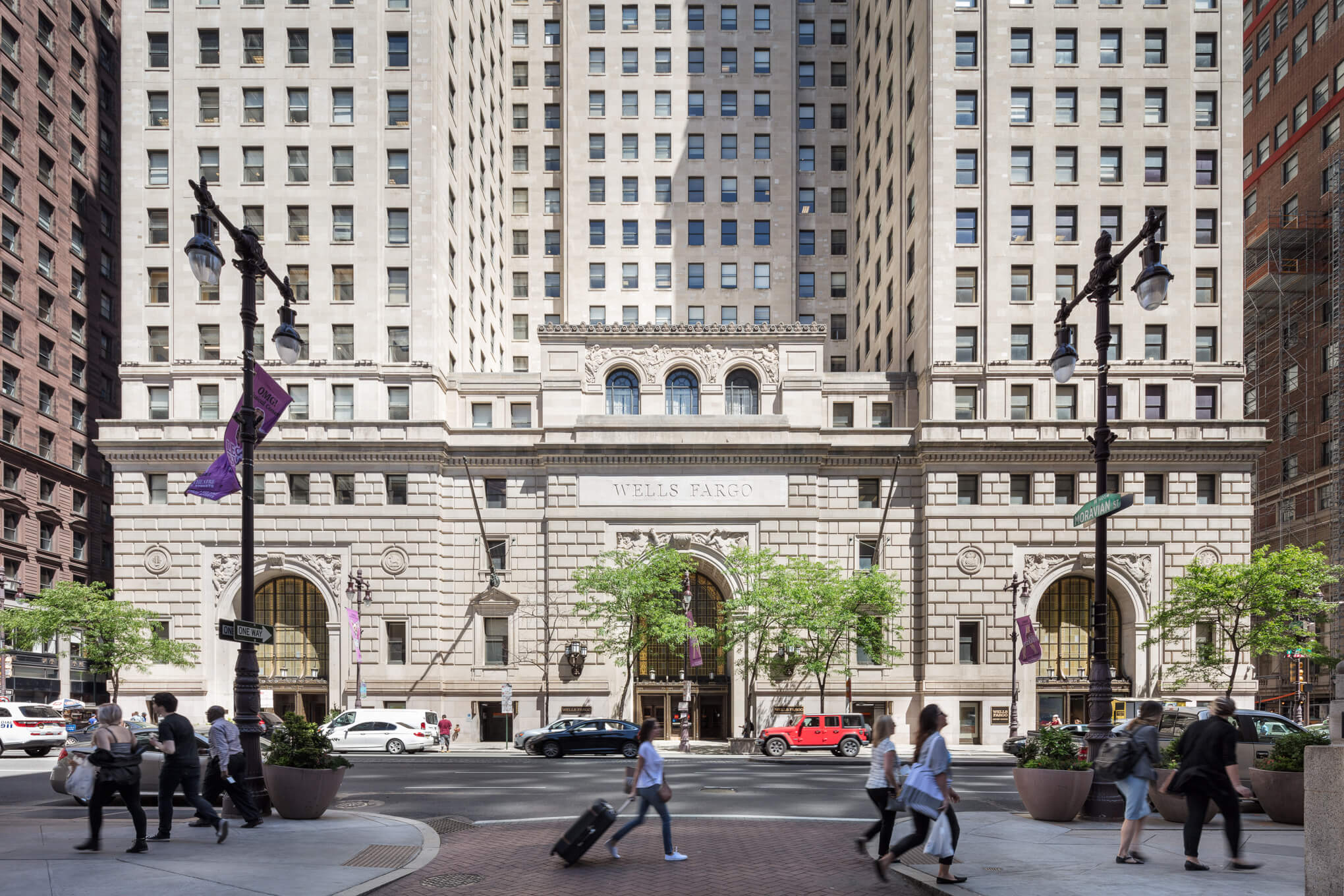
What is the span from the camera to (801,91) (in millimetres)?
67875

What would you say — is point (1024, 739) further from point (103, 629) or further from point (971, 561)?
point (103, 629)

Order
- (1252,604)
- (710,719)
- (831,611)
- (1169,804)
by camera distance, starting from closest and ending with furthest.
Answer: (1169,804)
(1252,604)
(831,611)
(710,719)

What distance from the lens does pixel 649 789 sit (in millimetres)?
13086

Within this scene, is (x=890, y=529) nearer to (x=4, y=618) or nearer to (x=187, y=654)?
(x=187, y=654)

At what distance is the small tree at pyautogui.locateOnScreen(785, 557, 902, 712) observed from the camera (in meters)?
41.9

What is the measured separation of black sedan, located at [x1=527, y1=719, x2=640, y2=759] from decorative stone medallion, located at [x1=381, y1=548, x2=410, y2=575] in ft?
42.8

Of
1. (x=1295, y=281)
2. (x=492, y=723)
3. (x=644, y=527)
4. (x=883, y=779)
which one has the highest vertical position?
(x=1295, y=281)

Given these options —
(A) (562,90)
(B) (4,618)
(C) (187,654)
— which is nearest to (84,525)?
(B) (4,618)

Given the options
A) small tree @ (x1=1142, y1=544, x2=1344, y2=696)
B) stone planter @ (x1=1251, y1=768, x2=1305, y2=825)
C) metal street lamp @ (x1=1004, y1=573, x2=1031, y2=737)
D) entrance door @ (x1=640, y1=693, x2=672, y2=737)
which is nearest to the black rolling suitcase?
stone planter @ (x1=1251, y1=768, x2=1305, y2=825)

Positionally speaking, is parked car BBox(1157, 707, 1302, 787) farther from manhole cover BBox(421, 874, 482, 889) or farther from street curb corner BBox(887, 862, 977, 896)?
manhole cover BBox(421, 874, 482, 889)

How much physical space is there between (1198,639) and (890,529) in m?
14.6

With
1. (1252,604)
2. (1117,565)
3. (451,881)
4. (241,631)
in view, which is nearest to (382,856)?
(451,881)

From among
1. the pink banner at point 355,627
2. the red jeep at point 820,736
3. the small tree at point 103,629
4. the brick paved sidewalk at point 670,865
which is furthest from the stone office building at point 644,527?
the brick paved sidewalk at point 670,865

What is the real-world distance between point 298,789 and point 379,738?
21.8 meters
